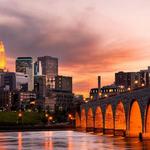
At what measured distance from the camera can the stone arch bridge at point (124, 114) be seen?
83000 millimetres

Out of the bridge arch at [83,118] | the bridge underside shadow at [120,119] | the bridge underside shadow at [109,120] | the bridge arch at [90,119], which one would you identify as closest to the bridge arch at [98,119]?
the bridge arch at [90,119]

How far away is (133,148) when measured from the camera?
190ft

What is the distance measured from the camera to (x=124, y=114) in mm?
105375

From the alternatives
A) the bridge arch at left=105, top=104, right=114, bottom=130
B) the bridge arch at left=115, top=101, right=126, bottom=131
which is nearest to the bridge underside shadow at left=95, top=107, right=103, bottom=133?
the bridge arch at left=105, top=104, right=114, bottom=130

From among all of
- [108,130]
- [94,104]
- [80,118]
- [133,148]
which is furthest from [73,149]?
[80,118]

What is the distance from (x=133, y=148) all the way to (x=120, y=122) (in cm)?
5612

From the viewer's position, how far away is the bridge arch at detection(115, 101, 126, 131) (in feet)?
358

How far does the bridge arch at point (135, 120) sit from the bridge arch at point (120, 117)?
11.5 metres

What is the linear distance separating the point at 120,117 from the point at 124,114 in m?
6.29

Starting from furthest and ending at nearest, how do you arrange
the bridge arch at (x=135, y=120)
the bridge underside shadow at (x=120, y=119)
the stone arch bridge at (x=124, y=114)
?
the bridge underside shadow at (x=120, y=119) → the bridge arch at (x=135, y=120) → the stone arch bridge at (x=124, y=114)


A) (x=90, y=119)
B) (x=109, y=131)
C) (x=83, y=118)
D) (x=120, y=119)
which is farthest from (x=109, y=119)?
(x=83, y=118)

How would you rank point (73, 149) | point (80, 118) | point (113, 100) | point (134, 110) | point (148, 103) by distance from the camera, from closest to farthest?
point (73, 149)
point (148, 103)
point (134, 110)
point (113, 100)
point (80, 118)

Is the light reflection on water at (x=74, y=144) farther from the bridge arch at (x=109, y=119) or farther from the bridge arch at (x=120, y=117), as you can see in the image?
the bridge arch at (x=109, y=119)

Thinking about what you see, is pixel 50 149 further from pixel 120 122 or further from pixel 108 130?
pixel 108 130
